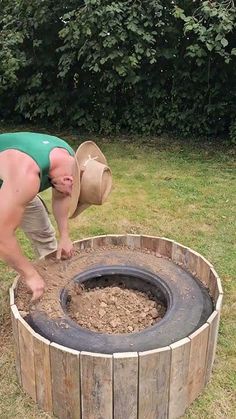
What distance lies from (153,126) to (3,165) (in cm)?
528

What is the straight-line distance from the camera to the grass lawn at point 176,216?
276cm

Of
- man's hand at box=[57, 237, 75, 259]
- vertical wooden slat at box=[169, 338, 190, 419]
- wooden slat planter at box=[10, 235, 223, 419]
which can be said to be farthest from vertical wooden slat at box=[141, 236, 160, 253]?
vertical wooden slat at box=[169, 338, 190, 419]

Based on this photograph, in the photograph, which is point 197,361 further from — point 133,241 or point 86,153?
point 86,153

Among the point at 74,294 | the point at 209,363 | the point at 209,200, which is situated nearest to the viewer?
the point at 209,363

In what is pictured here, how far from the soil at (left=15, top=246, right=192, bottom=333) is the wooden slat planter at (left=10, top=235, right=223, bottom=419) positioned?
0.20 meters

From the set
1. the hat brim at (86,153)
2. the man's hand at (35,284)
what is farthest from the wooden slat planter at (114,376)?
the hat brim at (86,153)

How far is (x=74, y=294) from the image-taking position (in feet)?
9.61

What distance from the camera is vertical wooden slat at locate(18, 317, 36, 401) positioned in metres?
2.45

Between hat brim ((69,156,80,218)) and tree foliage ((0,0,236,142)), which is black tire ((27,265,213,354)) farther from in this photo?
tree foliage ((0,0,236,142))

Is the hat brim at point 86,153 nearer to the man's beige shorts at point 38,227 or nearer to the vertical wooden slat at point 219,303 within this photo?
the man's beige shorts at point 38,227

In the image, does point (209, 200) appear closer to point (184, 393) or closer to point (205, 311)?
point (205, 311)

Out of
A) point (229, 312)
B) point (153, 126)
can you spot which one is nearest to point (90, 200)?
point (229, 312)

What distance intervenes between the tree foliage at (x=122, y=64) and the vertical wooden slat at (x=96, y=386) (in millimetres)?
4650

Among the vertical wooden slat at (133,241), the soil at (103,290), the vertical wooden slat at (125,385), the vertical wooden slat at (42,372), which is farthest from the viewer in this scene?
the vertical wooden slat at (133,241)
